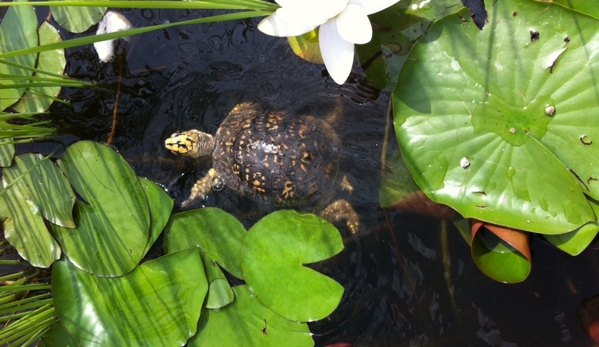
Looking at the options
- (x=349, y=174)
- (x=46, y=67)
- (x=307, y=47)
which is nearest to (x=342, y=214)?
(x=349, y=174)

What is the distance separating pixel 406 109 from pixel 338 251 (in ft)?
2.15

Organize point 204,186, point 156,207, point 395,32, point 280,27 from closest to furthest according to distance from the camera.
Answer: point 280,27 < point 395,32 < point 156,207 < point 204,186

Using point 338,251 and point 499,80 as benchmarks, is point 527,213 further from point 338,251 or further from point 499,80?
point 338,251

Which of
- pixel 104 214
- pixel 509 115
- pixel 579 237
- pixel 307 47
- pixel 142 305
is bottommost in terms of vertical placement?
pixel 142 305

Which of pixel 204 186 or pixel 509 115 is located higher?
pixel 509 115

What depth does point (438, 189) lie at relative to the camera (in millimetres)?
1743

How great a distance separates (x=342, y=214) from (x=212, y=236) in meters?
0.61

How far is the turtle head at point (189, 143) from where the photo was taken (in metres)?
2.17

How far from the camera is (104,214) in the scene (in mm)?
1985

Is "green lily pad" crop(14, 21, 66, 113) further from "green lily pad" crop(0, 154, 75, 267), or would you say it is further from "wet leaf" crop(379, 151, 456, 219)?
"wet leaf" crop(379, 151, 456, 219)

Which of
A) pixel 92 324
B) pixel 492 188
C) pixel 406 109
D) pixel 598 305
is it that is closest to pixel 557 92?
pixel 492 188

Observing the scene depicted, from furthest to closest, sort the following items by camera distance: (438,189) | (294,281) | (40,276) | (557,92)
Result: (40,276) < (294,281) < (438,189) < (557,92)

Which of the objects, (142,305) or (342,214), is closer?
(142,305)

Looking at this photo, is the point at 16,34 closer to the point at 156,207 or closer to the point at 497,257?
the point at 156,207
